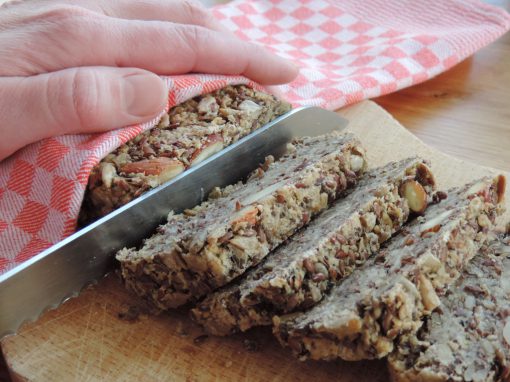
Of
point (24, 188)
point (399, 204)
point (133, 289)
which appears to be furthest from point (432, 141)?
point (24, 188)

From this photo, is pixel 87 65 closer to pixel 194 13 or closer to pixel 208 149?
pixel 208 149

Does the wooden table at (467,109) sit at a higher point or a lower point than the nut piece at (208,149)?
lower

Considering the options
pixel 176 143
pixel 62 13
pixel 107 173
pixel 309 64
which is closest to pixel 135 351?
pixel 107 173

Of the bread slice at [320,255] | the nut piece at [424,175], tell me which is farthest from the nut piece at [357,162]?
the nut piece at [424,175]

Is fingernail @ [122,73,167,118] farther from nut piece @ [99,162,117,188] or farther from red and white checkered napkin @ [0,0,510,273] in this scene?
nut piece @ [99,162,117,188]

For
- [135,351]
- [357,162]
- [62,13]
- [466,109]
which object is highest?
[62,13]

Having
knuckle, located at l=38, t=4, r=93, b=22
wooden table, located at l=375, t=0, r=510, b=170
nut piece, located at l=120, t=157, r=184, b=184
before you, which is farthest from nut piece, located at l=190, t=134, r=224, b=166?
wooden table, located at l=375, t=0, r=510, b=170

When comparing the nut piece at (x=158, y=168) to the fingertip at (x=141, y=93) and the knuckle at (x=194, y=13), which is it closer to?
the fingertip at (x=141, y=93)
